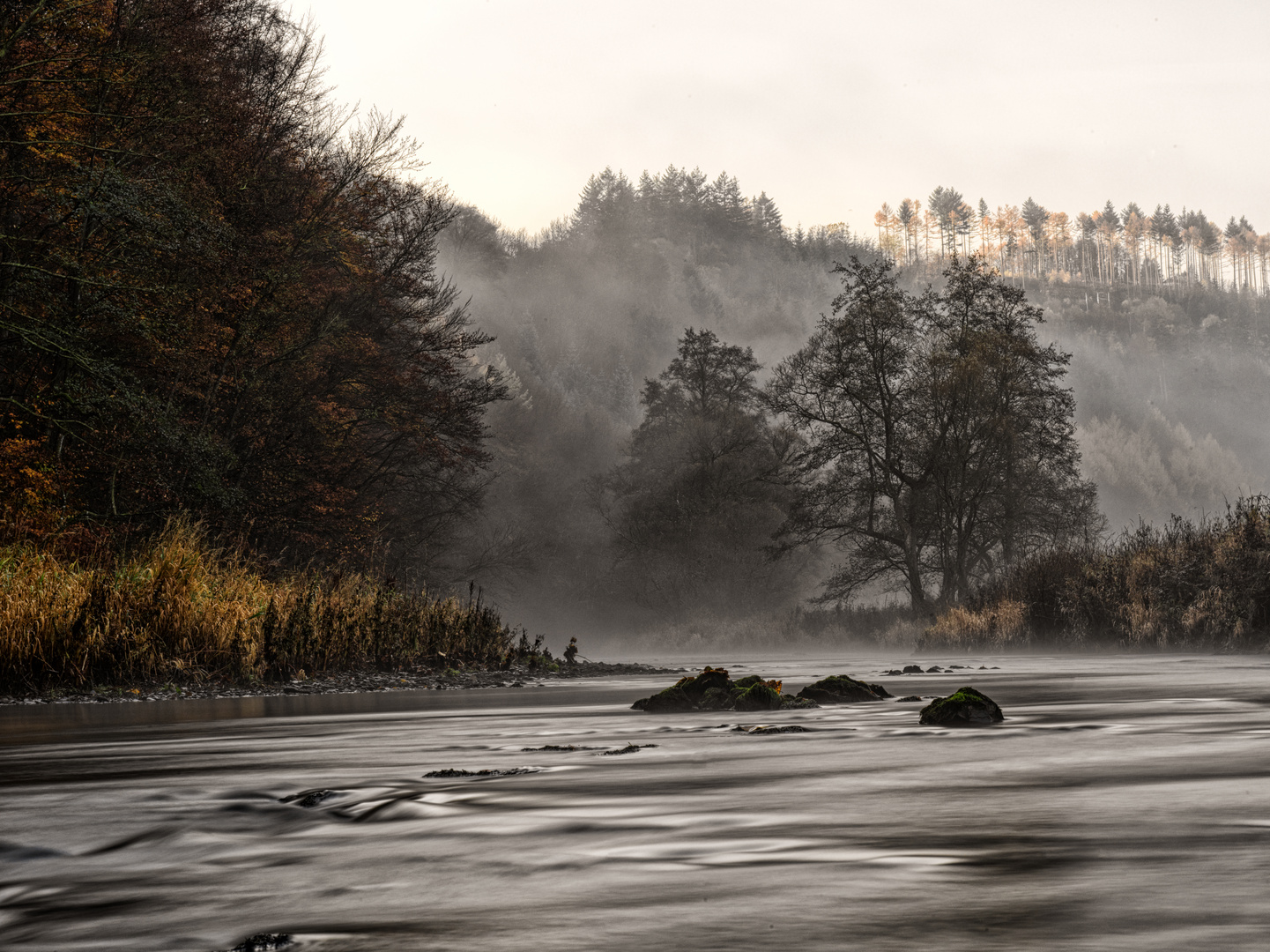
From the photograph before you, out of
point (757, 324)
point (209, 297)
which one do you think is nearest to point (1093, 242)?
point (757, 324)

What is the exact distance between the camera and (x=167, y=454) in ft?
81.0

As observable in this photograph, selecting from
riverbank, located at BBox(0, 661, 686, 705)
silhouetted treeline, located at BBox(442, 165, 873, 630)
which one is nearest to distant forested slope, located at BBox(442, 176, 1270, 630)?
silhouetted treeline, located at BBox(442, 165, 873, 630)

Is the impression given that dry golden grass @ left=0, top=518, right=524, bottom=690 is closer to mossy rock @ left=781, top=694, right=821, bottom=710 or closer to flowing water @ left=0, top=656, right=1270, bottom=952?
flowing water @ left=0, top=656, right=1270, bottom=952

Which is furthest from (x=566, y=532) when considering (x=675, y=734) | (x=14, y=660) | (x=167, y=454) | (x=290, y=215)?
(x=675, y=734)

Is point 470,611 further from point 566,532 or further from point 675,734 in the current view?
point 566,532

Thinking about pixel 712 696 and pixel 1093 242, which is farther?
pixel 1093 242

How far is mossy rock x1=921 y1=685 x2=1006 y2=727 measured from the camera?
31.4ft

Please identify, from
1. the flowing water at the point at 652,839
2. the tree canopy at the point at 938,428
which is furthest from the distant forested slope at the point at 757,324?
the flowing water at the point at 652,839

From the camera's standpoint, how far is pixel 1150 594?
26.7 meters

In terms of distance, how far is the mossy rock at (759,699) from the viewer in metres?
11.8

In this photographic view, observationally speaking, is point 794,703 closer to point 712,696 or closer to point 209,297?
point 712,696

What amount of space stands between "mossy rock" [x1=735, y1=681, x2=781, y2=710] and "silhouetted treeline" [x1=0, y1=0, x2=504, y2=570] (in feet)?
43.2

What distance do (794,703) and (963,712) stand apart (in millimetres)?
2689

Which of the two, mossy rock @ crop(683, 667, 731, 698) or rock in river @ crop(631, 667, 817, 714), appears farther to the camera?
mossy rock @ crop(683, 667, 731, 698)
